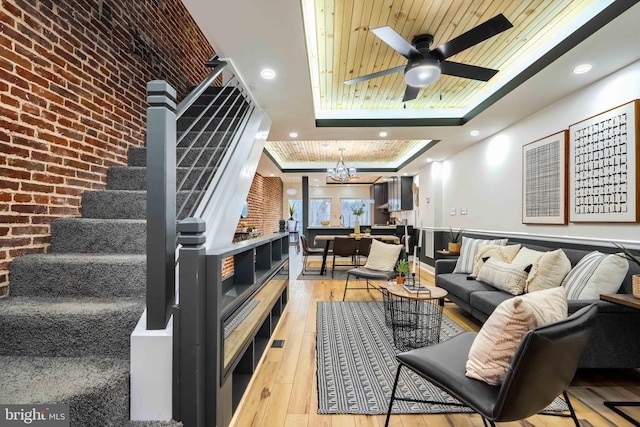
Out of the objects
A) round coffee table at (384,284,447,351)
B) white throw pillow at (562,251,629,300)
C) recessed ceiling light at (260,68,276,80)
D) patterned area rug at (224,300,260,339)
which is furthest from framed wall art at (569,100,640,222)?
patterned area rug at (224,300,260,339)

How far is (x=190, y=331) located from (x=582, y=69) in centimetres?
362

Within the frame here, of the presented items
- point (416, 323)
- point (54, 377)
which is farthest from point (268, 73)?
point (416, 323)

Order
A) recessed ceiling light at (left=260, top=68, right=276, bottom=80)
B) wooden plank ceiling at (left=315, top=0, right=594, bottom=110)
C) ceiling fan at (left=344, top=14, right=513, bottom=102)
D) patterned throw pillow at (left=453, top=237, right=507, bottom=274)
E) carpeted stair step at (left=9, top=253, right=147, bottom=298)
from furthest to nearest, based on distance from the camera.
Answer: patterned throw pillow at (left=453, top=237, right=507, bottom=274) < recessed ceiling light at (left=260, top=68, right=276, bottom=80) < wooden plank ceiling at (left=315, top=0, right=594, bottom=110) < ceiling fan at (left=344, top=14, right=513, bottom=102) < carpeted stair step at (left=9, top=253, right=147, bottom=298)

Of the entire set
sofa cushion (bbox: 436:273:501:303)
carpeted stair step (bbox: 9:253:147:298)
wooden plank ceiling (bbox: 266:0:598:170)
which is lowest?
sofa cushion (bbox: 436:273:501:303)

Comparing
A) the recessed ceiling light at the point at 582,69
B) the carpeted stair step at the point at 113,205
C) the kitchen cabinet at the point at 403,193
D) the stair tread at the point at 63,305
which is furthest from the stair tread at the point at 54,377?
the kitchen cabinet at the point at 403,193

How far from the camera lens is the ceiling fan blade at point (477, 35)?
1992 mm

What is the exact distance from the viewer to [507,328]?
1.22m

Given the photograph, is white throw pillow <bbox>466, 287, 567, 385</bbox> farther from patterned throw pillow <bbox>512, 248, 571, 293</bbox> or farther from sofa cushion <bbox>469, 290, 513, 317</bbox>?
patterned throw pillow <bbox>512, 248, 571, 293</bbox>

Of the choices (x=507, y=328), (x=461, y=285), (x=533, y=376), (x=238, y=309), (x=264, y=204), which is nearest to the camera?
(x=533, y=376)

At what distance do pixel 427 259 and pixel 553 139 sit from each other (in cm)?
407

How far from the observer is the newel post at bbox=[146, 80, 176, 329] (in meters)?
1.26

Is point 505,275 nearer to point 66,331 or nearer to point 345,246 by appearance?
point 345,246

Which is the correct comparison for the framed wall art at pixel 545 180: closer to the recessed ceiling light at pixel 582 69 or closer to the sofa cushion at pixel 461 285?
the recessed ceiling light at pixel 582 69

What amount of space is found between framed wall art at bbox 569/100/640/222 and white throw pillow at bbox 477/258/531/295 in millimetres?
813
